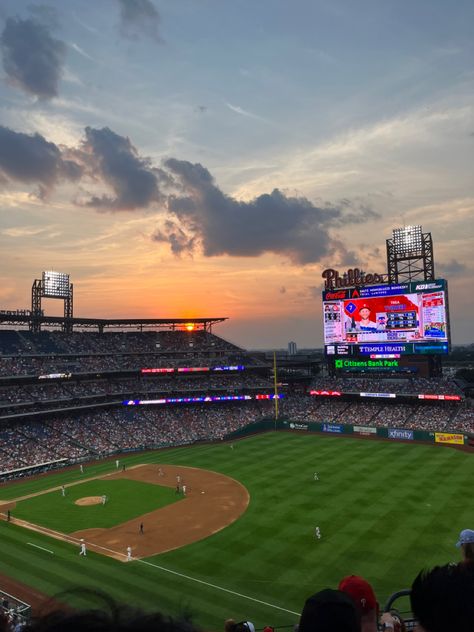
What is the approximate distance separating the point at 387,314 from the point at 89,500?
151 ft

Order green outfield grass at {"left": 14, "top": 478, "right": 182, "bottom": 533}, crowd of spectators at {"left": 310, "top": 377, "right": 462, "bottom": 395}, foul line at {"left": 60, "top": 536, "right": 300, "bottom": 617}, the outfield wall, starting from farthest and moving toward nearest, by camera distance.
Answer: crowd of spectators at {"left": 310, "top": 377, "right": 462, "bottom": 395}
the outfield wall
green outfield grass at {"left": 14, "top": 478, "right": 182, "bottom": 533}
foul line at {"left": 60, "top": 536, "right": 300, "bottom": 617}

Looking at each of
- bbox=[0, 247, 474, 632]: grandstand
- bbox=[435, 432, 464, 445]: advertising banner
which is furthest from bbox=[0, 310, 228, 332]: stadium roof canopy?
bbox=[435, 432, 464, 445]: advertising banner

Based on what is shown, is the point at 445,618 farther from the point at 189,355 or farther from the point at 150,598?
the point at 189,355

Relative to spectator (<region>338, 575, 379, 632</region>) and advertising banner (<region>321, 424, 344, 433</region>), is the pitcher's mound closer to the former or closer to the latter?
advertising banner (<region>321, 424, 344, 433</region>)

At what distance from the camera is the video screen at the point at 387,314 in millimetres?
63438

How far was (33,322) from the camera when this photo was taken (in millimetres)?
77000

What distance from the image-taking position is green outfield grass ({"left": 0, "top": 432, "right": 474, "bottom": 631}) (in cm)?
2527

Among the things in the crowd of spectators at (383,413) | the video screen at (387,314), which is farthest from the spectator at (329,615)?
the video screen at (387,314)

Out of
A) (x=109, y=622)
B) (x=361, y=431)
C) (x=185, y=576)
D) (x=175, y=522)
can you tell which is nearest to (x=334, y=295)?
(x=361, y=431)

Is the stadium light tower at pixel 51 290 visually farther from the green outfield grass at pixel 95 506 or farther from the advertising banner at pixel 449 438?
the advertising banner at pixel 449 438

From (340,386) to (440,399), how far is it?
616 inches

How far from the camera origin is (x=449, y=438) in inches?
2338

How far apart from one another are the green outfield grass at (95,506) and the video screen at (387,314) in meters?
37.6

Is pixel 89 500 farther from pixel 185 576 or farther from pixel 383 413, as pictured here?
pixel 383 413
